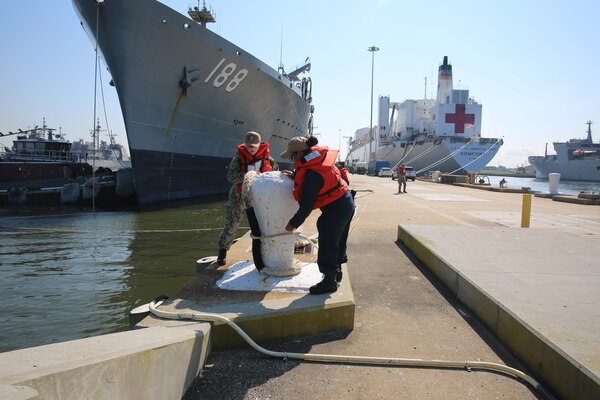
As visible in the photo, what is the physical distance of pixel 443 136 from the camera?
164ft

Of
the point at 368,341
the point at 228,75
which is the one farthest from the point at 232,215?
the point at 228,75

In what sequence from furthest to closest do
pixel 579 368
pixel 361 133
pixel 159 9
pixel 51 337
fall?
1. pixel 361 133
2. pixel 159 9
3. pixel 51 337
4. pixel 579 368

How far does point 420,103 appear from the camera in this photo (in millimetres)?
59656

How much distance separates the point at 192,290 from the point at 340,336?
1221 mm

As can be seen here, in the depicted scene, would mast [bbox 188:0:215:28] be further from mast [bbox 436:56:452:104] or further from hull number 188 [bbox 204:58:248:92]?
mast [bbox 436:56:452:104]

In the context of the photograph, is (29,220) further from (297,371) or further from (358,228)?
(297,371)

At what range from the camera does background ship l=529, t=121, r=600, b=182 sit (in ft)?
224

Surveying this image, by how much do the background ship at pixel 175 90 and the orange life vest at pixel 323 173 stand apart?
43.2 ft

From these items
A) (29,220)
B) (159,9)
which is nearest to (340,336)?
(29,220)

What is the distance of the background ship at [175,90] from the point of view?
548 inches

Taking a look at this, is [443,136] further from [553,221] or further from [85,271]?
[85,271]

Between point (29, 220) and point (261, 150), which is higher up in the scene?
point (261, 150)

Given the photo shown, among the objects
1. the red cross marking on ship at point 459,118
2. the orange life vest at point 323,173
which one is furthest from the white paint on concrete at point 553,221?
the red cross marking on ship at point 459,118

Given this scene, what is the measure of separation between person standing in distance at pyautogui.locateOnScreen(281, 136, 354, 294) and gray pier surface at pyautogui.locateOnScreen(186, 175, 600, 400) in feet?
1.63
